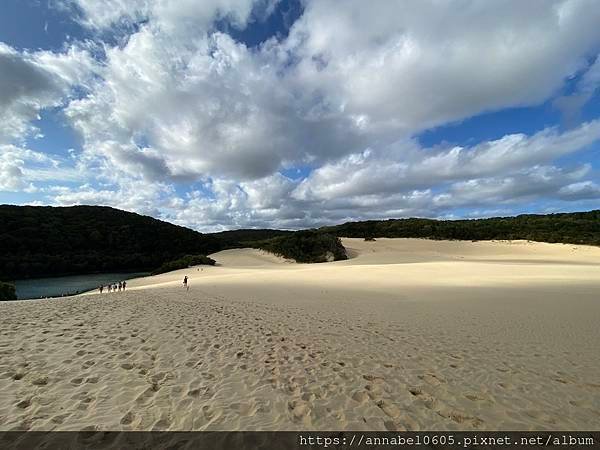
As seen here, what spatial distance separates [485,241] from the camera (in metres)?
61.3

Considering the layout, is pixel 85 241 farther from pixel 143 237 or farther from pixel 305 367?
pixel 305 367

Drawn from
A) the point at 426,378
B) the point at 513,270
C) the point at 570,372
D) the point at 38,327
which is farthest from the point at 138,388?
the point at 513,270

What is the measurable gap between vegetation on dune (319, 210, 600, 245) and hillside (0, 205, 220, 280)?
145 feet

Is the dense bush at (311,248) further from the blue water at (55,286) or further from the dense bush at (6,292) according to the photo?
the dense bush at (6,292)

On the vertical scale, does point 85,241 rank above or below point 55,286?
above

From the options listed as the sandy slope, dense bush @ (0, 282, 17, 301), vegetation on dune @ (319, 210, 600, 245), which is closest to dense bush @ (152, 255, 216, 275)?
dense bush @ (0, 282, 17, 301)

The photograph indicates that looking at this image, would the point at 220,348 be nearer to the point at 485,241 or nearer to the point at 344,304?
the point at 344,304

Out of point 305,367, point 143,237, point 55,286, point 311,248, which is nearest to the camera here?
point 305,367

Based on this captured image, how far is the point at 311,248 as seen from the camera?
186 ft

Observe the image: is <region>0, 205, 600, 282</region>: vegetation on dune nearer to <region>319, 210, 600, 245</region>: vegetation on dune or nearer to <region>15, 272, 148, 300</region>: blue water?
<region>319, 210, 600, 245</region>: vegetation on dune

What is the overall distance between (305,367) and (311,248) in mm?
50147

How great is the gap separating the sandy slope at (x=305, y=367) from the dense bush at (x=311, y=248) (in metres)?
39.7

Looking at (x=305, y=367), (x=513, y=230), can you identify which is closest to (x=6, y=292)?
(x=305, y=367)

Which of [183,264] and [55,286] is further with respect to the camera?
[183,264]
